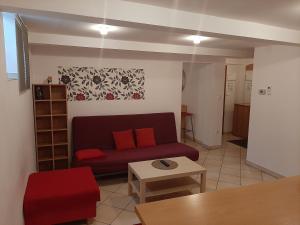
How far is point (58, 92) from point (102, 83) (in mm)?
795

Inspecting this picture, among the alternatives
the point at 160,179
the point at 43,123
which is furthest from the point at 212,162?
the point at 43,123

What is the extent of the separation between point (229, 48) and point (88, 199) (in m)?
3.67

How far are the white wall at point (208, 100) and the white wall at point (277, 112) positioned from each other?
3.58ft

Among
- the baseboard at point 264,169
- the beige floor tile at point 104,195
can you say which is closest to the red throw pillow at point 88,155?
the beige floor tile at point 104,195

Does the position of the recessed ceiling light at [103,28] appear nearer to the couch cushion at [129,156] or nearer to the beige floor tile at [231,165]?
the couch cushion at [129,156]

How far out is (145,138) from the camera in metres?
4.25

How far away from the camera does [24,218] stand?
7.43 ft

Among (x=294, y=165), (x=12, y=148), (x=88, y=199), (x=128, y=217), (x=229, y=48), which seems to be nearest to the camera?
(x=12, y=148)

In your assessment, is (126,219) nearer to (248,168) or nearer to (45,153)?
(45,153)

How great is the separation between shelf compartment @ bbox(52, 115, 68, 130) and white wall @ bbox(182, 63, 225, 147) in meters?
3.14

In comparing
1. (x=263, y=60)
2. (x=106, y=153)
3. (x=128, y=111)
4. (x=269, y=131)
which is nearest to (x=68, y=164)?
(x=106, y=153)

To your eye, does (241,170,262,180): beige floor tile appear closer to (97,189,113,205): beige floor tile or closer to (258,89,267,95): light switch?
(258,89,267,95): light switch

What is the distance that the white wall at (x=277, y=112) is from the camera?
3479 mm

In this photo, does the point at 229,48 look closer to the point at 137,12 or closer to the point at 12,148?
the point at 137,12
